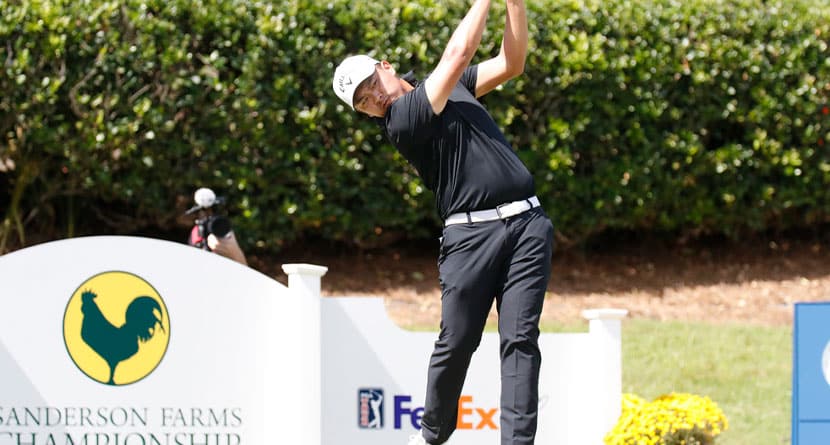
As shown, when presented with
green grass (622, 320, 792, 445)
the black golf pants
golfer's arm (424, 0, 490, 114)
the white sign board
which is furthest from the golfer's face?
green grass (622, 320, 792, 445)

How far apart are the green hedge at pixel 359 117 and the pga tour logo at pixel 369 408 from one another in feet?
12.9

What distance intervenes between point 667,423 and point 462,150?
176 centimetres

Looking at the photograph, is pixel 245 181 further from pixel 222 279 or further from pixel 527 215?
pixel 527 215

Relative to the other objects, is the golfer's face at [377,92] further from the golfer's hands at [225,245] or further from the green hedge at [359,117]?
the green hedge at [359,117]

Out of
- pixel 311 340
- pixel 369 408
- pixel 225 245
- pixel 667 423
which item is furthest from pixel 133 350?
pixel 667 423

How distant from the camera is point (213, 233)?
6.78 meters

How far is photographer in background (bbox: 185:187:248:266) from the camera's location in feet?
22.2

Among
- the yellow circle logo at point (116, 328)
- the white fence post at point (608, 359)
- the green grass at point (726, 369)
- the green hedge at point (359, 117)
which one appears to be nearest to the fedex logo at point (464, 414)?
the white fence post at point (608, 359)

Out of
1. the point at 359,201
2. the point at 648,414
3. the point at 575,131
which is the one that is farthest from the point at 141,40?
the point at 648,414

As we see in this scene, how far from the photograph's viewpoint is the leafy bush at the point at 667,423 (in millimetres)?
5266

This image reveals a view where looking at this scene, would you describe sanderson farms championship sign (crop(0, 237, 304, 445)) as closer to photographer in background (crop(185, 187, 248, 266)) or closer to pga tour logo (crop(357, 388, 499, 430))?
pga tour logo (crop(357, 388, 499, 430))

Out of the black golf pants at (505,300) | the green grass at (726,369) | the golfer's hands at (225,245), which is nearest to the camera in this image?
the black golf pants at (505,300)

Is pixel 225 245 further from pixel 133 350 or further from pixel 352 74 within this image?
pixel 352 74

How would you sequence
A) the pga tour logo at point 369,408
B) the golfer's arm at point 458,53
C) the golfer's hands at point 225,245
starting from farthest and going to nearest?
1. the golfer's hands at point 225,245
2. the pga tour logo at point 369,408
3. the golfer's arm at point 458,53
